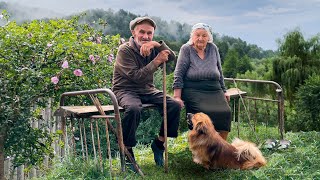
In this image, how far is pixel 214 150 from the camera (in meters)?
5.18

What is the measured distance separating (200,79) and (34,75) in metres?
1.98

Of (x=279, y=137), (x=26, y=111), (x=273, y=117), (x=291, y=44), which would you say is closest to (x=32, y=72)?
(x=26, y=111)

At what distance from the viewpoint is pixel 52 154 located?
578 centimetres

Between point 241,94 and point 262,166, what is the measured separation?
1784 millimetres

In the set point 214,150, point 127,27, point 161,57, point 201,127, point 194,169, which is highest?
point 127,27

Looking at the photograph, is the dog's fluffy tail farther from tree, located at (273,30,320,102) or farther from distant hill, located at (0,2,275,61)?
tree, located at (273,30,320,102)

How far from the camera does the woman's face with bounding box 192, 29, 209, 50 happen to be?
5684 mm

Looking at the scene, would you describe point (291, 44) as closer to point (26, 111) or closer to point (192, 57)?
point (192, 57)

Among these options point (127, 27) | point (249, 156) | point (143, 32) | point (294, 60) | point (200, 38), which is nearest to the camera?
point (143, 32)

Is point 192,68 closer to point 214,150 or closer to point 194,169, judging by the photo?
point 214,150

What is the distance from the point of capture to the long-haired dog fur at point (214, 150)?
16.8 ft

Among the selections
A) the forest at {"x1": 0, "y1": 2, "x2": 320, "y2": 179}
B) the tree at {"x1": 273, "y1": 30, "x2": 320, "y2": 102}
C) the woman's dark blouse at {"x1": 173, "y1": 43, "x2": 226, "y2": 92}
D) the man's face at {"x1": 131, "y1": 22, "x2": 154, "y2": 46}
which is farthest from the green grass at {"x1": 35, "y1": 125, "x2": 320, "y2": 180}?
the tree at {"x1": 273, "y1": 30, "x2": 320, "y2": 102}

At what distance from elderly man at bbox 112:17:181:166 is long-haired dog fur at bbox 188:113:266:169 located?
279 mm

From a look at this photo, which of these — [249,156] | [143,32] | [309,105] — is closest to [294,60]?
[309,105]
